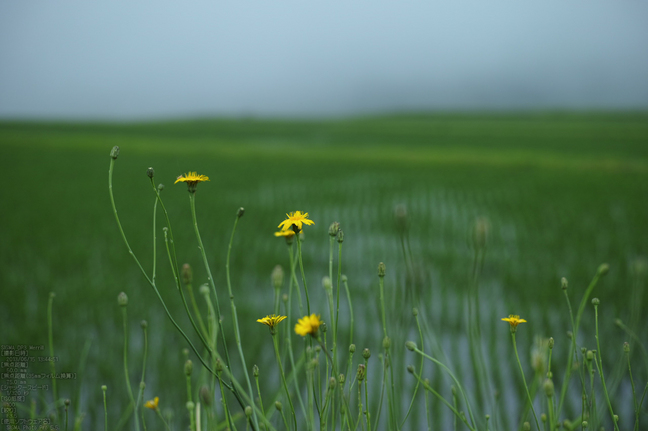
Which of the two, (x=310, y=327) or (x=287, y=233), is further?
(x=287, y=233)

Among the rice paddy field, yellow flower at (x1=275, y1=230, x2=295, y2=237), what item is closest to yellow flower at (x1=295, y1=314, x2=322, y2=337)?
the rice paddy field

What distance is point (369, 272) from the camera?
470cm

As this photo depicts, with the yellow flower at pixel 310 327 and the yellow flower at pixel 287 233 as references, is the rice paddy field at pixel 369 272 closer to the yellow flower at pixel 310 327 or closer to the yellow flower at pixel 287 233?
the yellow flower at pixel 310 327

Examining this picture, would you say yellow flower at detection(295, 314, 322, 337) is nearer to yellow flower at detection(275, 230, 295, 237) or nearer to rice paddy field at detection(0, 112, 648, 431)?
rice paddy field at detection(0, 112, 648, 431)

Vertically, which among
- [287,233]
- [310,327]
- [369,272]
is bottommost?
[369,272]

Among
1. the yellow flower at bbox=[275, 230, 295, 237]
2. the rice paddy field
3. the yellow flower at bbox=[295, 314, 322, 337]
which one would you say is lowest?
the rice paddy field

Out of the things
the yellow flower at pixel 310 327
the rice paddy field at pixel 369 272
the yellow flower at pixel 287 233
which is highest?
the yellow flower at pixel 287 233

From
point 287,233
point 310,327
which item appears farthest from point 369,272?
point 310,327

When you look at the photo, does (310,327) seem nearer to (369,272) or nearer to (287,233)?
(287,233)

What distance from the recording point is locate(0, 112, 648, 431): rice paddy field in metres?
2.28

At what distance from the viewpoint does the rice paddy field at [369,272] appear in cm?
228

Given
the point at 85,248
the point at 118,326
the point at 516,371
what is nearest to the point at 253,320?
the point at 118,326

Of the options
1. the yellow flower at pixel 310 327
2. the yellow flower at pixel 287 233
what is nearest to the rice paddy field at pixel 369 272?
the yellow flower at pixel 310 327

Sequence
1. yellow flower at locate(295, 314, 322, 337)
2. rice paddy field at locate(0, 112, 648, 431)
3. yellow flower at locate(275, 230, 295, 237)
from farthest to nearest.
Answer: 1. rice paddy field at locate(0, 112, 648, 431)
2. yellow flower at locate(275, 230, 295, 237)
3. yellow flower at locate(295, 314, 322, 337)
